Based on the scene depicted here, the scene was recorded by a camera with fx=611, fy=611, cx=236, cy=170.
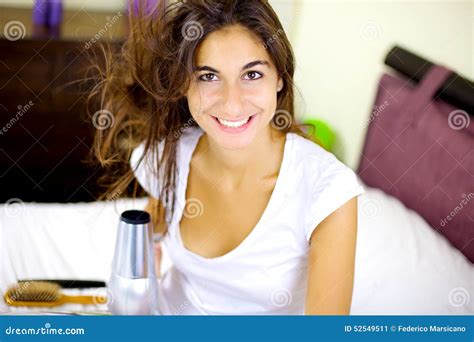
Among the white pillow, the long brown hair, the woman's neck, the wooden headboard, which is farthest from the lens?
the wooden headboard

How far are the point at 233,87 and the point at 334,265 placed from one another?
25 cm

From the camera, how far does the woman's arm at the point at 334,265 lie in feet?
2.48

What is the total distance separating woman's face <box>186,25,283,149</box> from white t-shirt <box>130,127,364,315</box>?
0.30ft

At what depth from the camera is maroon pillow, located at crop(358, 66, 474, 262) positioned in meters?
1.00

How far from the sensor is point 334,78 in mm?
952

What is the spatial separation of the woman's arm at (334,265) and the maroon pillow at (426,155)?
315mm

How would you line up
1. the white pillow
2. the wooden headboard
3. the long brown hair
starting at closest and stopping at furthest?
the long brown hair
the white pillow
the wooden headboard

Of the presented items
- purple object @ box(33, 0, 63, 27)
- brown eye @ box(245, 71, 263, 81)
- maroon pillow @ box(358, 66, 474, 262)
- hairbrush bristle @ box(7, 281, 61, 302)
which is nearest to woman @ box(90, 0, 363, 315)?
brown eye @ box(245, 71, 263, 81)

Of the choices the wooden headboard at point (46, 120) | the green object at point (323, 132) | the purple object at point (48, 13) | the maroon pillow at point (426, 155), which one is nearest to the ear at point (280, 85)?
the green object at point (323, 132)

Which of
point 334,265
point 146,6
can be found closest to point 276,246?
point 334,265

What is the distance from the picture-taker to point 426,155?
42.4 inches

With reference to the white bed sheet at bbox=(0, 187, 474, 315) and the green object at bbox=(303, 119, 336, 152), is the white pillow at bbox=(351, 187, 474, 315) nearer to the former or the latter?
the white bed sheet at bbox=(0, 187, 474, 315)

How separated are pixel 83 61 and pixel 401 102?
688mm

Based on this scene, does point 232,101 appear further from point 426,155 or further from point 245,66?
point 426,155
